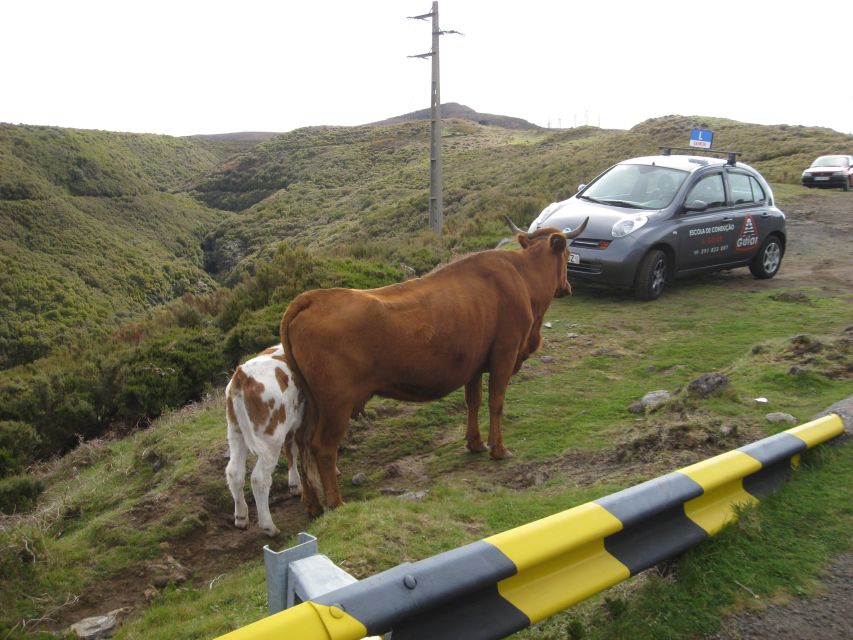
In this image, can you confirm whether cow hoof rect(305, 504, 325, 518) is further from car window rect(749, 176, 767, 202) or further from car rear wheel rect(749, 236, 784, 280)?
car window rect(749, 176, 767, 202)

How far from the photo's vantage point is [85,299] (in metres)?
39.8

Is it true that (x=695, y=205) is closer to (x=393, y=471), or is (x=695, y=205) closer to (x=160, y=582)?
(x=393, y=471)

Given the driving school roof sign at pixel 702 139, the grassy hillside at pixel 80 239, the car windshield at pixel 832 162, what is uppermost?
the driving school roof sign at pixel 702 139

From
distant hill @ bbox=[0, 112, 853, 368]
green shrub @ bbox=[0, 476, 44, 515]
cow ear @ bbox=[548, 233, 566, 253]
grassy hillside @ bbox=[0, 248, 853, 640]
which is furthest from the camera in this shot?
distant hill @ bbox=[0, 112, 853, 368]

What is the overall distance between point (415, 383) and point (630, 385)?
306 cm

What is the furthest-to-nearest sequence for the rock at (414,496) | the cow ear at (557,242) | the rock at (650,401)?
the cow ear at (557,242), the rock at (650,401), the rock at (414,496)

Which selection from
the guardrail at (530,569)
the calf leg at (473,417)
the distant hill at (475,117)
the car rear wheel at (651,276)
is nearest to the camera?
the guardrail at (530,569)

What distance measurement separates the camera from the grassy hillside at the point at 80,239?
35.8 m

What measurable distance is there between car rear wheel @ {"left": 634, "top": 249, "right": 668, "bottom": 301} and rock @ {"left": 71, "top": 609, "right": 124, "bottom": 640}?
29.0 feet

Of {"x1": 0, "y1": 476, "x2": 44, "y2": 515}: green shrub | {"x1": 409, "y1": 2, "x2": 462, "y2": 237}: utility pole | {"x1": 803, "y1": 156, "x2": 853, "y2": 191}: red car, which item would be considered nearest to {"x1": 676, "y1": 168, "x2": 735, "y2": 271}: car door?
{"x1": 0, "y1": 476, "x2": 44, "y2": 515}: green shrub

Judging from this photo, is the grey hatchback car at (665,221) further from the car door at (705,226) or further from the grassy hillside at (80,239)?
the grassy hillside at (80,239)

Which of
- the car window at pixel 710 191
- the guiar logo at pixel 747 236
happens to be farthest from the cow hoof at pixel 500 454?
the guiar logo at pixel 747 236

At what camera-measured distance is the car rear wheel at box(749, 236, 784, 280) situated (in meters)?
13.2

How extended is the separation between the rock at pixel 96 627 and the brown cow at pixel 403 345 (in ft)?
5.49
